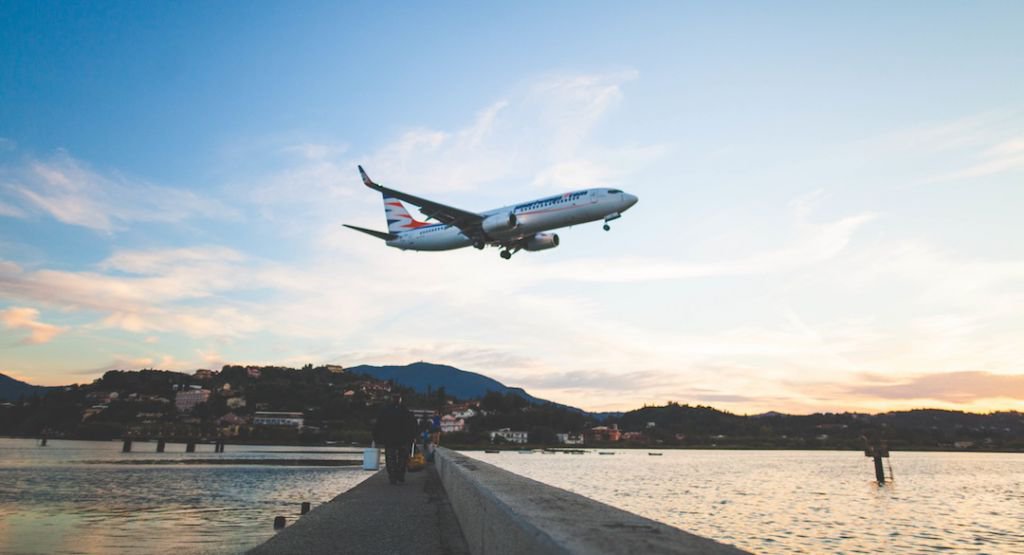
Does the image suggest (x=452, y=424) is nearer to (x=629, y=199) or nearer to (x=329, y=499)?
(x=629, y=199)

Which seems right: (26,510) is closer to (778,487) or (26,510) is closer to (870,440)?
(778,487)

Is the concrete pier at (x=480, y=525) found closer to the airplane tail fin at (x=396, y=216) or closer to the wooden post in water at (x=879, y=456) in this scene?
the airplane tail fin at (x=396, y=216)

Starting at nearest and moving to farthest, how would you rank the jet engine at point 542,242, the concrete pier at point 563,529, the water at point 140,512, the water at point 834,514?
the concrete pier at point 563,529, the water at point 140,512, the water at point 834,514, the jet engine at point 542,242

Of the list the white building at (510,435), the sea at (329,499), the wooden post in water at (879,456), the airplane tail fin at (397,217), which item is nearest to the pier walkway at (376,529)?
the sea at (329,499)

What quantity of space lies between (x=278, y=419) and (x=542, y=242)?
5827 inches

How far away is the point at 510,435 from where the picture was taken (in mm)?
182875

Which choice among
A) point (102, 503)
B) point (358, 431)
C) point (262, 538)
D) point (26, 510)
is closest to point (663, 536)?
point (262, 538)

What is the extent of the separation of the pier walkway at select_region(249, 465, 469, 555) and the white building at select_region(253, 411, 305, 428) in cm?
16192

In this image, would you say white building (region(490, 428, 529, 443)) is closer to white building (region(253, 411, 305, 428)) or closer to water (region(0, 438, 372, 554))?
white building (region(253, 411, 305, 428))

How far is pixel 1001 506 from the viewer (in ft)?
127

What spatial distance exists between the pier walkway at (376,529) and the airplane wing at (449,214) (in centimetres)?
2741

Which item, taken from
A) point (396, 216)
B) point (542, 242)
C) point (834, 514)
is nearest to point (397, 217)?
point (396, 216)

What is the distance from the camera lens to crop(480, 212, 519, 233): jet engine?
37853mm

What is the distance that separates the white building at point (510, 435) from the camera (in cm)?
18162
